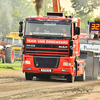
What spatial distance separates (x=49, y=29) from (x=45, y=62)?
1.46 meters

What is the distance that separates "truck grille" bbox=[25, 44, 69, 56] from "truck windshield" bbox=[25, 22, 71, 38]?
1.61ft

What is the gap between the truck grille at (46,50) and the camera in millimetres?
17109

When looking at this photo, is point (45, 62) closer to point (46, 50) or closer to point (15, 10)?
point (46, 50)

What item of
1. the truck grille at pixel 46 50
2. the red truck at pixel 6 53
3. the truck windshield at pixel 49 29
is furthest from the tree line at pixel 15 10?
the truck grille at pixel 46 50

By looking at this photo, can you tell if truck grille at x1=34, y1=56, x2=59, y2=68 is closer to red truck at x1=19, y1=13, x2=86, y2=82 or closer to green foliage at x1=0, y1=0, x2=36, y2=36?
red truck at x1=19, y1=13, x2=86, y2=82

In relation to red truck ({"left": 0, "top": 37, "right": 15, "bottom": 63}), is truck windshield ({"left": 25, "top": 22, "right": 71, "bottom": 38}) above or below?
above

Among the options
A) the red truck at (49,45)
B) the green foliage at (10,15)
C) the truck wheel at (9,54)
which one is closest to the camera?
the red truck at (49,45)

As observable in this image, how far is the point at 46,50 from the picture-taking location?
676 inches

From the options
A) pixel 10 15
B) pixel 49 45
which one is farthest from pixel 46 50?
pixel 10 15

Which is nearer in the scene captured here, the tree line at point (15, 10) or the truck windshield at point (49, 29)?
the truck windshield at point (49, 29)

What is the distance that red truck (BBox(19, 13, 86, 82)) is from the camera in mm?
17094

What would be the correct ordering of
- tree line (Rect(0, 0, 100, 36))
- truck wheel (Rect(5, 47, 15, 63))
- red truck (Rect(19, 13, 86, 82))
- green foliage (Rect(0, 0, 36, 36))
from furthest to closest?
1. green foliage (Rect(0, 0, 36, 36))
2. tree line (Rect(0, 0, 100, 36))
3. truck wheel (Rect(5, 47, 15, 63))
4. red truck (Rect(19, 13, 86, 82))

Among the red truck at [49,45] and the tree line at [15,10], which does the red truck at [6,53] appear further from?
the tree line at [15,10]

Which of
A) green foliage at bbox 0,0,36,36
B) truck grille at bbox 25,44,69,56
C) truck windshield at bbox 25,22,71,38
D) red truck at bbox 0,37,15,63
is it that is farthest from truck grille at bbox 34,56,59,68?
green foliage at bbox 0,0,36,36
